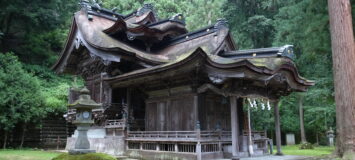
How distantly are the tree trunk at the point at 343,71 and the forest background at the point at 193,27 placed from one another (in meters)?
3.59

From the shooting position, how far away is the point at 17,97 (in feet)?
61.2

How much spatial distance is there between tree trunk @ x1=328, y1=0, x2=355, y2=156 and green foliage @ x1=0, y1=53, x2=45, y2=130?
15.6 meters

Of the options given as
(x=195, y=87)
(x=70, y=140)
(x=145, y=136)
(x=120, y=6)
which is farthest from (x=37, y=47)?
(x=195, y=87)

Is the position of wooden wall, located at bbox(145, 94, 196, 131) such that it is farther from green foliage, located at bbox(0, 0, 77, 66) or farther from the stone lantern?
green foliage, located at bbox(0, 0, 77, 66)

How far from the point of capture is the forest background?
18.1 metres

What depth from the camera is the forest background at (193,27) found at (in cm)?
1814

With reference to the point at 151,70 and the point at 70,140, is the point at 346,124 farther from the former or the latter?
the point at 70,140

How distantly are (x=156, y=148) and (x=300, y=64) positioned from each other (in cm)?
1719

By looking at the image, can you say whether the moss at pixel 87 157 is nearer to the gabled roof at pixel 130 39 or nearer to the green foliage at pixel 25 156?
the green foliage at pixel 25 156

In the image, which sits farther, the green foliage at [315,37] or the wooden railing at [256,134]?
the green foliage at [315,37]

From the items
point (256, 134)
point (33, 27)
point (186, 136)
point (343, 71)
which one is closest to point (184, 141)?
→ point (186, 136)

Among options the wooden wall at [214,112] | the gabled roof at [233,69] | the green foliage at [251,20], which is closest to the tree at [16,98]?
the gabled roof at [233,69]

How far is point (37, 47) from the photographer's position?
3020cm

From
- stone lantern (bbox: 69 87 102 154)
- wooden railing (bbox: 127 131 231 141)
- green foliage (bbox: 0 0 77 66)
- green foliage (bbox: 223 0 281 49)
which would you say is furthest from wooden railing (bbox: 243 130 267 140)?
green foliage (bbox: 0 0 77 66)
